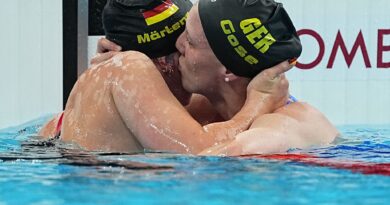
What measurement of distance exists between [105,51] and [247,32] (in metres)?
0.71

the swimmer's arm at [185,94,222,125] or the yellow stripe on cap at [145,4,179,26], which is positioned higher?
the yellow stripe on cap at [145,4,179,26]

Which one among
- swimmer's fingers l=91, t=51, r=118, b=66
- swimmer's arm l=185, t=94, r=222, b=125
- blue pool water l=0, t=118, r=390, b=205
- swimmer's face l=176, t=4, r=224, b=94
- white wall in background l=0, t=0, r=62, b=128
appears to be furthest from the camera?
white wall in background l=0, t=0, r=62, b=128

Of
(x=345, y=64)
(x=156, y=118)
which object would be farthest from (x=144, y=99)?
(x=345, y=64)

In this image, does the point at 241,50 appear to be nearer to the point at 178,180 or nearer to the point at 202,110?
the point at 202,110

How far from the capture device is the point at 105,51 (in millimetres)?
3000

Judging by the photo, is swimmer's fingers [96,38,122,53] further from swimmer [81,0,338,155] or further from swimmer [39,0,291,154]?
swimmer [81,0,338,155]

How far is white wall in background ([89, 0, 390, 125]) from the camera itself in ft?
16.0

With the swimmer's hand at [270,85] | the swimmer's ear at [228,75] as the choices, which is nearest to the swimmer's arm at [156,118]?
the swimmer's hand at [270,85]

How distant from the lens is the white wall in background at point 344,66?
4.88 metres

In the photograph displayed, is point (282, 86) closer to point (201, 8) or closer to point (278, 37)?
point (278, 37)

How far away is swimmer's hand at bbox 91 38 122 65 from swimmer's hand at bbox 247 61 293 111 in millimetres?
629

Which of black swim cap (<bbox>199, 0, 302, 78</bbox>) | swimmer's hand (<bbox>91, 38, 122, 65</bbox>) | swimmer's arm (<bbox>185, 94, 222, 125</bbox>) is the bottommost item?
swimmer's arm (<bbox>185, 94, 222, 125</bbox>)

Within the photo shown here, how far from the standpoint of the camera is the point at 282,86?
8.86ft

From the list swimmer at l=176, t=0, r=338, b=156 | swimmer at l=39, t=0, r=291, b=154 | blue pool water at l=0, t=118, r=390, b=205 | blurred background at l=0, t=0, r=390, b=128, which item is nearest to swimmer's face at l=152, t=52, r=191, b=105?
swimmer at l=39, t=0, r=291, b=154
